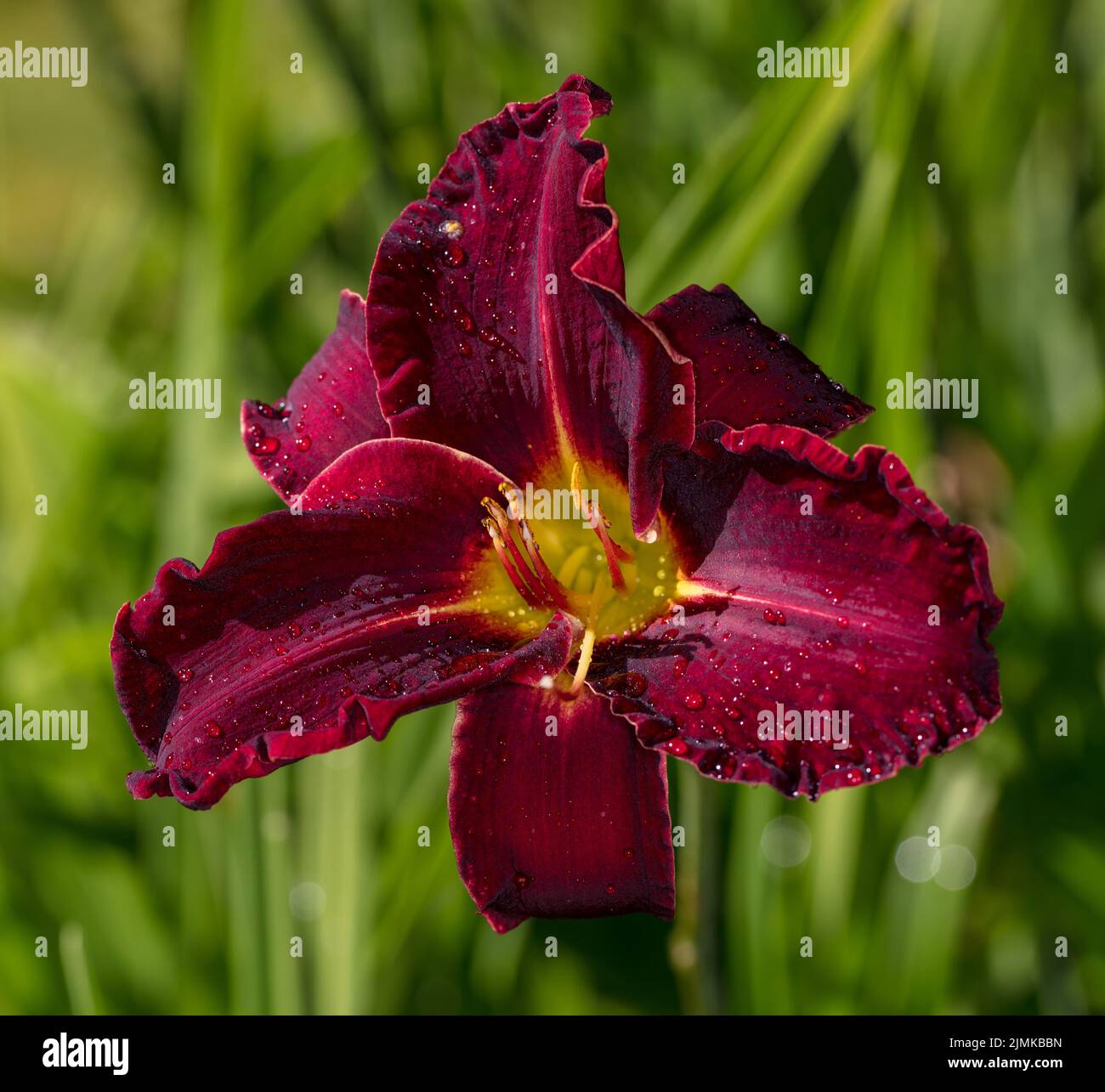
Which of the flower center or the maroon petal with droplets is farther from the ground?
the flower center

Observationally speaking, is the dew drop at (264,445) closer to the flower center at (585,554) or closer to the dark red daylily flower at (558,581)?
the dark red daylily flower at (558,581)

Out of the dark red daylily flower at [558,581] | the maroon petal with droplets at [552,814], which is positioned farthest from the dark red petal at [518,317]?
the maroon petal with droplets at [552,814]

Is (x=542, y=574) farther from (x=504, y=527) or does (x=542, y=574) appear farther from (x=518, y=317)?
(x=518, y=317)

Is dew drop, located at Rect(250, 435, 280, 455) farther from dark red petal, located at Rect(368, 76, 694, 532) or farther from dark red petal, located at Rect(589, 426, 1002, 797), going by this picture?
dark red petal, located at Rect(589, 426, 1002, 797)

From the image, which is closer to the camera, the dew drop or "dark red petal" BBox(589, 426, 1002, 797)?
"dark red petal" BBox(589, 426, 1002, 797)

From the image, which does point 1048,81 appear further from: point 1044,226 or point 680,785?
point 680,785

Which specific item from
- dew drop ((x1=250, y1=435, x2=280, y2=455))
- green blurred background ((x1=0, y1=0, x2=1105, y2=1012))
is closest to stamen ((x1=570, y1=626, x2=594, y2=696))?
green blurred background ((x1=0, y1=0, x2=1105, y2=1012))
